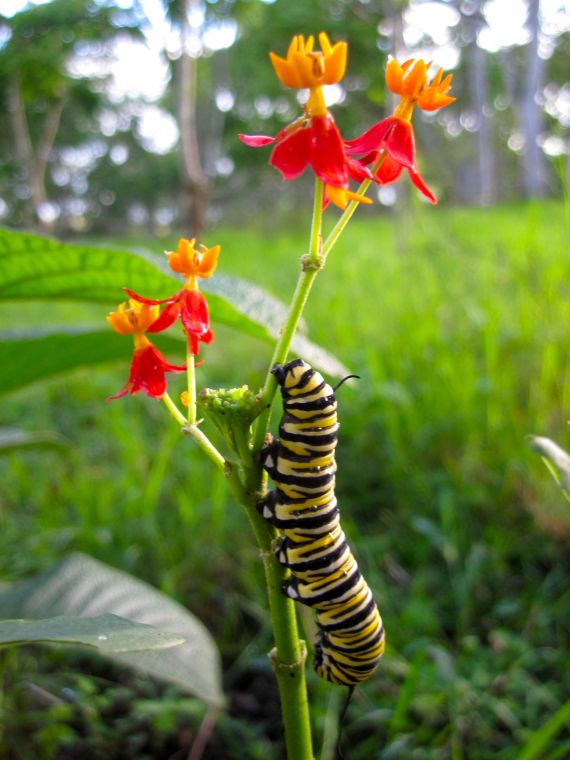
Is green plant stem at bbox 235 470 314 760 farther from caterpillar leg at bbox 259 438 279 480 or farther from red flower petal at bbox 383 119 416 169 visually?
red flower petal at bbox 383 119 416 169

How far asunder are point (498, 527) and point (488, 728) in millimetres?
468

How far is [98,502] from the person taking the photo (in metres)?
1.58

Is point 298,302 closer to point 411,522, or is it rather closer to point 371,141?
point 371,141

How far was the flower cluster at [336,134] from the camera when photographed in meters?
0.39

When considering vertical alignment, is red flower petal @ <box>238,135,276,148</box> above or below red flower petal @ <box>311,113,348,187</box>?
above

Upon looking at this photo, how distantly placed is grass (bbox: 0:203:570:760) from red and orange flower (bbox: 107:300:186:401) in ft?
1.13

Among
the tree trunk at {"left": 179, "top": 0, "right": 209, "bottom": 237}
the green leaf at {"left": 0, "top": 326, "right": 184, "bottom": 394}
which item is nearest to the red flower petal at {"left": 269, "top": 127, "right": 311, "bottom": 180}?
the green leaf at {"left": 0, "top": 326, "right": 184, "bottom": 394}

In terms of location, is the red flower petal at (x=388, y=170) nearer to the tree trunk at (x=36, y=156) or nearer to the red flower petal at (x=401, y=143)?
the red flower petal at (x=401, y=143)

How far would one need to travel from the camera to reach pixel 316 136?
15.5 inches

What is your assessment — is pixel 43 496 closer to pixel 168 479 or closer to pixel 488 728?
pixel 168 479

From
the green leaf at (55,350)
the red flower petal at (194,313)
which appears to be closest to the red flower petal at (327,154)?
the red flower petal at (194,313)

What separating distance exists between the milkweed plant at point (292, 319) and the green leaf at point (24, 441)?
2.23ft

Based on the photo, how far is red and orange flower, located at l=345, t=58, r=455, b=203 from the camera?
1.40 feet

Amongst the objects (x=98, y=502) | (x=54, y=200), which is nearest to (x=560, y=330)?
(x=98, y=502)
